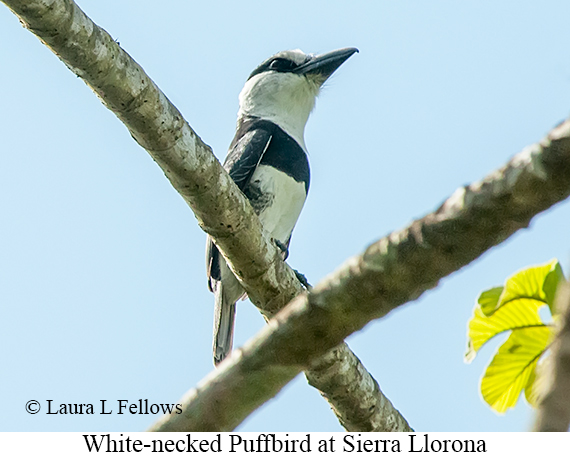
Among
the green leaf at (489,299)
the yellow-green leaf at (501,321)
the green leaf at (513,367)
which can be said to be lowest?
the green leaf at (513,367)

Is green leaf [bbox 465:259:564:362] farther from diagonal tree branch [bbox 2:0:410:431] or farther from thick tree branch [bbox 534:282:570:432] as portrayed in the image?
thick tree branch [bbox 534:282:570:432]

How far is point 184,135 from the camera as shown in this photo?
281 cm

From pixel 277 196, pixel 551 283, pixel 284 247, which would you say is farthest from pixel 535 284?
pixel 284 247

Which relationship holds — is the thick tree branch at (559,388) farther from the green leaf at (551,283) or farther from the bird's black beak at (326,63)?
the bird's black beak at (326,63)

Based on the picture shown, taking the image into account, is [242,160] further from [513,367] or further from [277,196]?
[513,367]

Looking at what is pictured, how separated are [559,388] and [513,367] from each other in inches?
63.1

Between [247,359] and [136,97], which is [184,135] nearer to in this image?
[136,97]

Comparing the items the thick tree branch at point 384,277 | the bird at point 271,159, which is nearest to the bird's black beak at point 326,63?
the bird at point 271,159

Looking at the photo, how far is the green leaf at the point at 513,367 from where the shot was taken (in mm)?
2146

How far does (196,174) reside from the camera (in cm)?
286

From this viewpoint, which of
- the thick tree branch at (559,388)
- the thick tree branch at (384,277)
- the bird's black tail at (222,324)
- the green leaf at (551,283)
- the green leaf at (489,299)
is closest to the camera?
the thick tree branch at (559,388)

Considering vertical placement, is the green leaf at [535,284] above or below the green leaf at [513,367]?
above

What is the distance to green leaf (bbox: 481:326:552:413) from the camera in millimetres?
2146

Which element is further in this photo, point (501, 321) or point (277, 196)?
point (277, 196)
